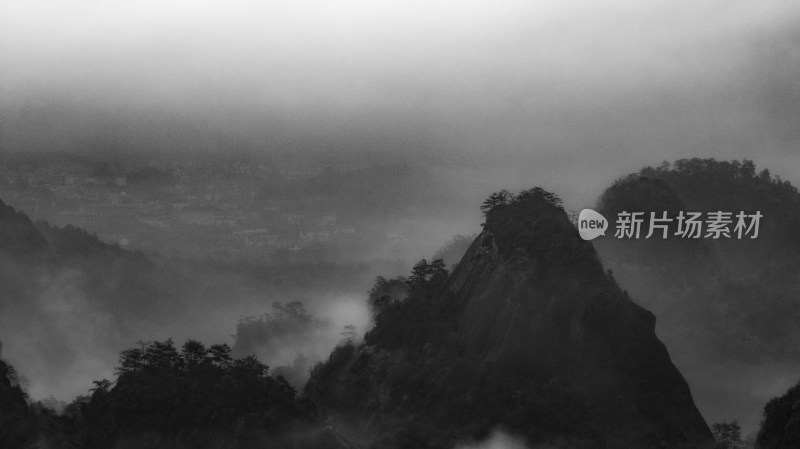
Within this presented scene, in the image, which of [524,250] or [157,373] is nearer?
[157,373]

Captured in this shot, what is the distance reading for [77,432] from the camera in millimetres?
89375

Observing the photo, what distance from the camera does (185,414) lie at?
89.3 m

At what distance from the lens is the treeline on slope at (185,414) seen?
85.6 m

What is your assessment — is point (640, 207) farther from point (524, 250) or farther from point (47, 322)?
point (47, 322)

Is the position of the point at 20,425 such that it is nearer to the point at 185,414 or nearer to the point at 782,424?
the point at 185,414

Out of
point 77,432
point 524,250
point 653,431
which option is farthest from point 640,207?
point 77,432

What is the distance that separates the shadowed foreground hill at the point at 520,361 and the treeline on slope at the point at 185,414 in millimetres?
8475

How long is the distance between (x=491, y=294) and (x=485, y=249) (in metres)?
4.89
